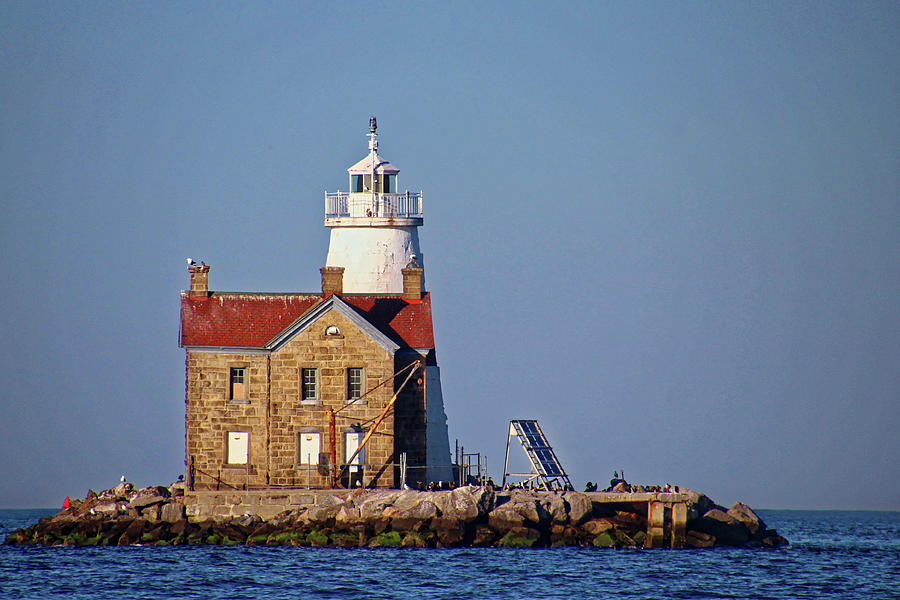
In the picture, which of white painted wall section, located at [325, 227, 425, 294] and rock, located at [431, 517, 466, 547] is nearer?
rock, located at [431, 517, 466, 547]

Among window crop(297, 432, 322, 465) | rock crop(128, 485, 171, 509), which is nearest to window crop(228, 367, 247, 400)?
window crop(297, 432, 322, 465)

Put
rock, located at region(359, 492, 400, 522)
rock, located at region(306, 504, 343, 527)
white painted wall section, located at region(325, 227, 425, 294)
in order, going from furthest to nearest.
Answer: white painted wall section, located at region(325, 227, 425, 294), rock, located at region(306, 504, 343, 527), rock, located at region(359, 492, 400, 522)

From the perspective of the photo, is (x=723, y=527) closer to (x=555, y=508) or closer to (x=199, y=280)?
(x=555, y=508)

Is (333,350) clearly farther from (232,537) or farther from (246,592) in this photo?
(246,592)

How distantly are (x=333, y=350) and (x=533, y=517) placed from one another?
7.87m

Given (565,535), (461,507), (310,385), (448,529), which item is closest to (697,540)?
(565,535)

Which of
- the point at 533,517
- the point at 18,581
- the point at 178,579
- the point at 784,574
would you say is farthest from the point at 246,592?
the point at 784,574

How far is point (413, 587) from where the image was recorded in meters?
36.0

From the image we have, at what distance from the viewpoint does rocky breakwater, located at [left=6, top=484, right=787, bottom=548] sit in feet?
→ 143

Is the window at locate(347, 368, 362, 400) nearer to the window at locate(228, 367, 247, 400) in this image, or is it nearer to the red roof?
the red roof

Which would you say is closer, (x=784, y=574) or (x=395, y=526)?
(x=784, y=574)

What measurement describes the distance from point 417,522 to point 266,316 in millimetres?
8522

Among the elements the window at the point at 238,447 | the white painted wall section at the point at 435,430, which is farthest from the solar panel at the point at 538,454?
the window at the point at 238,447

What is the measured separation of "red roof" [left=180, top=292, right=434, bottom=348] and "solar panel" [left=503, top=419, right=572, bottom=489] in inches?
182
